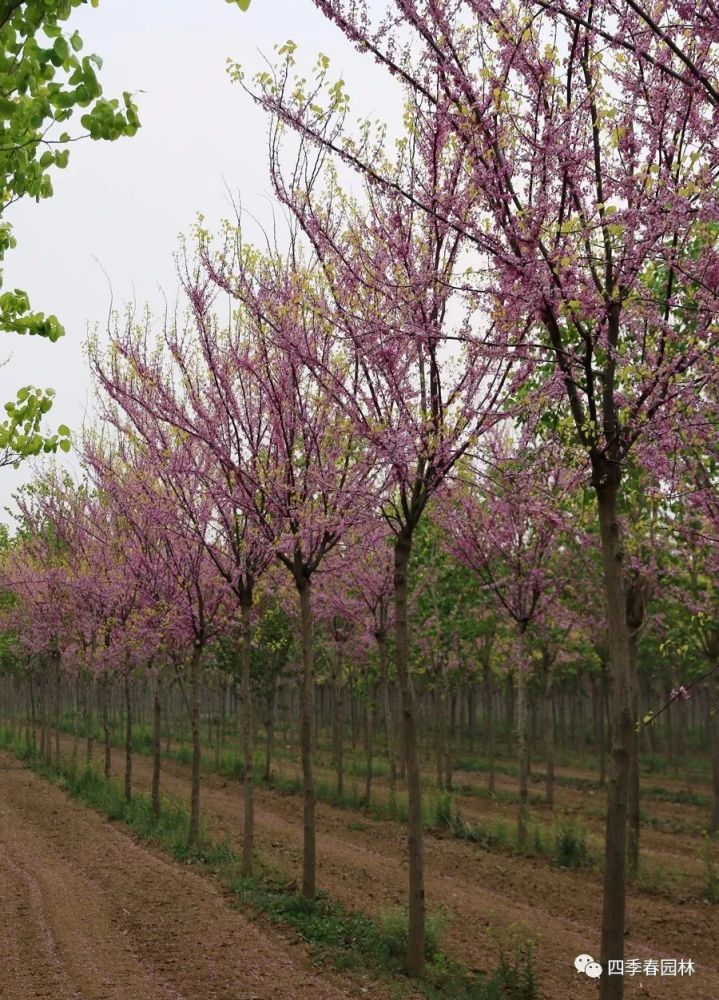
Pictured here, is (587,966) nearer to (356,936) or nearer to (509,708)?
(356,936)

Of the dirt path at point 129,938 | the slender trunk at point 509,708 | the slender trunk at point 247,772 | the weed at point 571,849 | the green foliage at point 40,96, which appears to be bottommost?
the slender trunk at point 509,708

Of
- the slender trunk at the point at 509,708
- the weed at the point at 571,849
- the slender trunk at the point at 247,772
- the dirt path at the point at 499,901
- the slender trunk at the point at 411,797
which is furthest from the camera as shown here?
the slender trunk at the point at 509,708

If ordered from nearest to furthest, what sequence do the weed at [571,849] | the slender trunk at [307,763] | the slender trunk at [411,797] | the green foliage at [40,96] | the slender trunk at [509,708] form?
the green foliage at [40,96] < the slender trunk at [411,797] < the slender trunk at [307,763] < the weed at [571,849] < the slender trunk at [509,708]

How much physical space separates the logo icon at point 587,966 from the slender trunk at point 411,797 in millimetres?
1590

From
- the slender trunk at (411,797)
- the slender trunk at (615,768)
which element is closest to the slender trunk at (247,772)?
the slender trunk at (411,797)

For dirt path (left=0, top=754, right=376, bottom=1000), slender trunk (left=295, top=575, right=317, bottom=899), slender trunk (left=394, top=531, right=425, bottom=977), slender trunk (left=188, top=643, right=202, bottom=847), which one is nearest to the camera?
dirt path (left=0, top=754, right=376, bottom=1000)

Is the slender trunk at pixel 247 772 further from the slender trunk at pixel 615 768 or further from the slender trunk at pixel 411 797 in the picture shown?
the slender trunk at pixel 615 768

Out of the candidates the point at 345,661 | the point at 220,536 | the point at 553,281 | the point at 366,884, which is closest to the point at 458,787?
the point at 345,661

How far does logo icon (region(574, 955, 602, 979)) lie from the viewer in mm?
7641

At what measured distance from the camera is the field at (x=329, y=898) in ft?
24.4

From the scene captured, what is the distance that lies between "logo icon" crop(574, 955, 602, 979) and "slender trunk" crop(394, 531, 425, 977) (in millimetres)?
1590

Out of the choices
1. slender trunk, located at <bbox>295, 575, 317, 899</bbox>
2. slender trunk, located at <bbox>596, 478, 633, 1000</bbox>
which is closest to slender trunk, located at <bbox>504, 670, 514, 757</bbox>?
slender trunk, located at <bbox>295, 575, 317, 899</bbox>

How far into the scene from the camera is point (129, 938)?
8.51 meters

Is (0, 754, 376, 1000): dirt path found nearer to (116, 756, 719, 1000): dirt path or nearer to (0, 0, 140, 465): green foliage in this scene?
(116, 756, 719, 1000): dirt path
